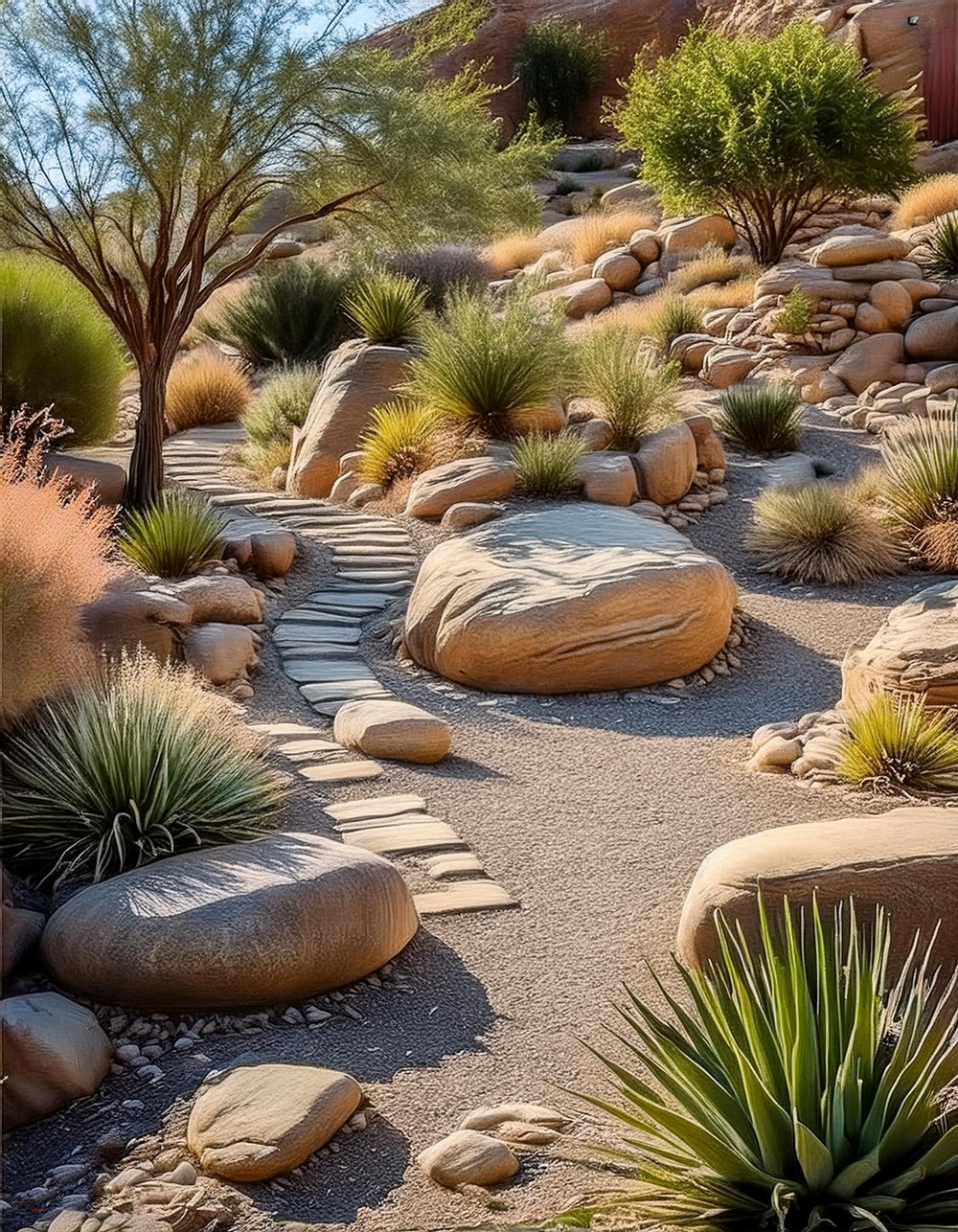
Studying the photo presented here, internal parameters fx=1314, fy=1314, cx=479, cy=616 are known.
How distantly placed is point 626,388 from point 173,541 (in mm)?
3924

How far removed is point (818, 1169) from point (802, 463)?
30.1 feet

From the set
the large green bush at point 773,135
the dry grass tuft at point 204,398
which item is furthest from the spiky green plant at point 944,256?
the dry grass tuft at point 204,398

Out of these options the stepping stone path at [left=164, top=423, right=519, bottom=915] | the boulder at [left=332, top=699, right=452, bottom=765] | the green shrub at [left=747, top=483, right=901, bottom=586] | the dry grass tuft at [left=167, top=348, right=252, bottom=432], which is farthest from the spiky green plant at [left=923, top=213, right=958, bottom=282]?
the boulder at [left=332, top=699, right=452, bottom=765]

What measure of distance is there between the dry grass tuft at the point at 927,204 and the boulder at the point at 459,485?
409 inches

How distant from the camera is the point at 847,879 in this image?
159 inches

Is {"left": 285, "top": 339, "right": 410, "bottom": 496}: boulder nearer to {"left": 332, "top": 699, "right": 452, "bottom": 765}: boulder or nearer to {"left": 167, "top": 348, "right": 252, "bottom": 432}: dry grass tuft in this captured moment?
{"left": 167, "top": 348, "right": 252, "bottom": 432}: dry grass tuft

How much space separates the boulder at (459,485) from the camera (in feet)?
31.4

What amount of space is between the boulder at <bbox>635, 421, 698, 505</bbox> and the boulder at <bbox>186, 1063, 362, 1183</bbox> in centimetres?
718

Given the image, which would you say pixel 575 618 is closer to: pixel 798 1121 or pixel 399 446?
pixel 399 446

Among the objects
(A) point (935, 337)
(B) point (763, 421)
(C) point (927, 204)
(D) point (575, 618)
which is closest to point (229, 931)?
(D) point (575, 618)

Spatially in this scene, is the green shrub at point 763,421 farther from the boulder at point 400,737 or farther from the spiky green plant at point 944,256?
the boulder at point 400,737

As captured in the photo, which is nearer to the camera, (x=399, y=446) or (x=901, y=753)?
(x=901, y=753)

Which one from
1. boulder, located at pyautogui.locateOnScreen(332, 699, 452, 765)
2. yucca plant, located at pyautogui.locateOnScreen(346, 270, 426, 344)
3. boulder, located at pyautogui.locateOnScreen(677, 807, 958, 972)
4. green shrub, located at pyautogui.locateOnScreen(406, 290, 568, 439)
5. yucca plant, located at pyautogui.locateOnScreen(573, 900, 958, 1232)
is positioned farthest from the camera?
yucca plant, located at pyautogui.locateOnScreen(346, 270, 426, 344)

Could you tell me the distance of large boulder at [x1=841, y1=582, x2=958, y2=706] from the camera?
6.06 meters
